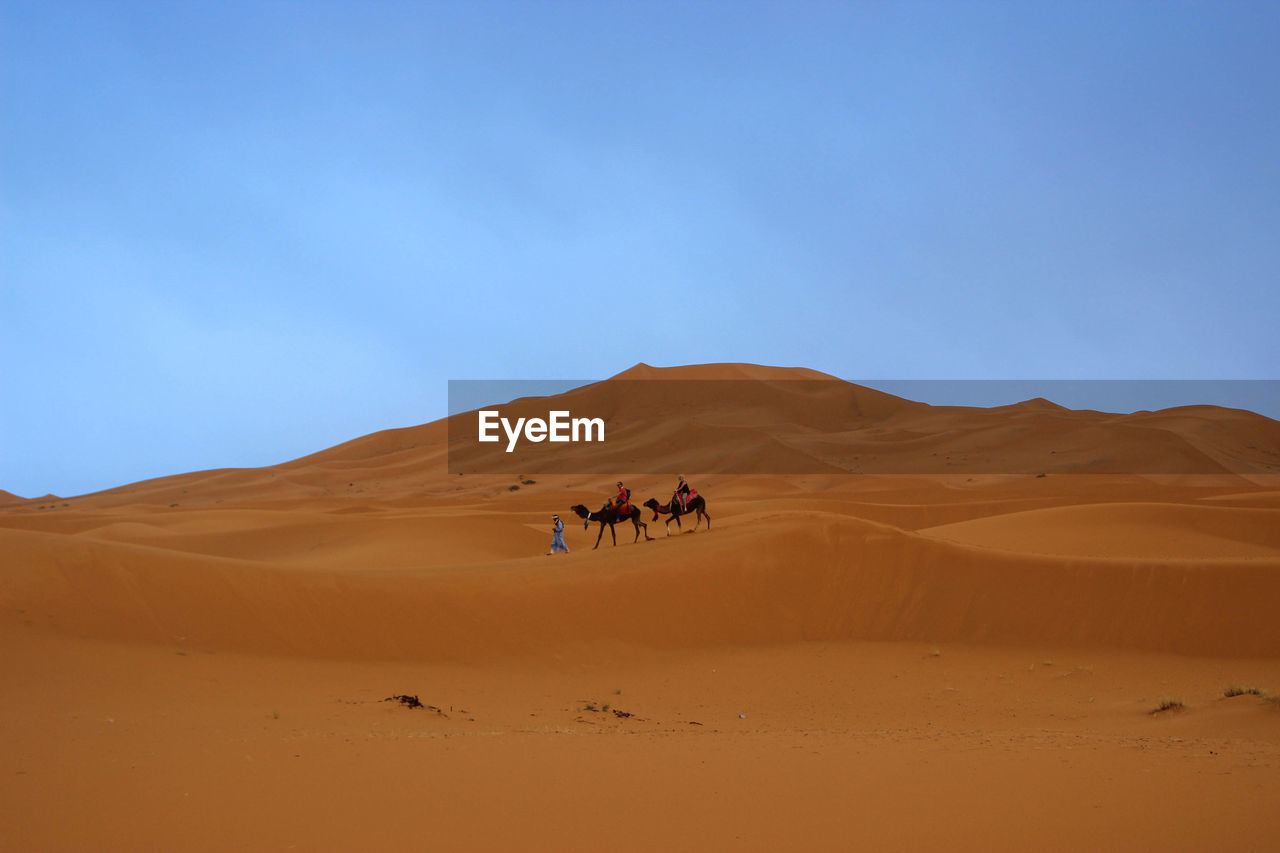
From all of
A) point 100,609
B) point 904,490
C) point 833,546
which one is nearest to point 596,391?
point 904,490

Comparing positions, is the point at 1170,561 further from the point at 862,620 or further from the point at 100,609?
the point at 100,609

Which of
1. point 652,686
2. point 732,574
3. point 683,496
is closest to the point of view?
point 652,686

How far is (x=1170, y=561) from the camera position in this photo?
1767cm

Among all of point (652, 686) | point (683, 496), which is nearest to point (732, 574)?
point (683, 496)

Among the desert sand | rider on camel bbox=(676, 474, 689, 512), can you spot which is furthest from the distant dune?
rider on camel bbox=(676, 474, 689, 512)

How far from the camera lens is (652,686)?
13148 millimetres

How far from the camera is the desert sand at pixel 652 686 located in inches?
224

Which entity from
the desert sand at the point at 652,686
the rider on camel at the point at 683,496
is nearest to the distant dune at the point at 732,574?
the desert sand at the point at 652,686

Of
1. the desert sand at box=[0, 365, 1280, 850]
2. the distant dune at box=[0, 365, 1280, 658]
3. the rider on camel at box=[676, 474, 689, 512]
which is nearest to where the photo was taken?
the desert sand at box=[0, 365, 1280, 850]

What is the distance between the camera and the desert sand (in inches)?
224

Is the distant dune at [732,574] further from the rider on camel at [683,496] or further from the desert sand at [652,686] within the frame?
the rider on camel at [683,496]

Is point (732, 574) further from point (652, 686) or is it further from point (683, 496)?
point (652, 686)

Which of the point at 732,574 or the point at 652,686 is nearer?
the point at 652,686

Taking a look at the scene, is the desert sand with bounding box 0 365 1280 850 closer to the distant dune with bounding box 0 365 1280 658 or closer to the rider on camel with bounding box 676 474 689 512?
the distant dune with bounding box 0 365 1280 658
